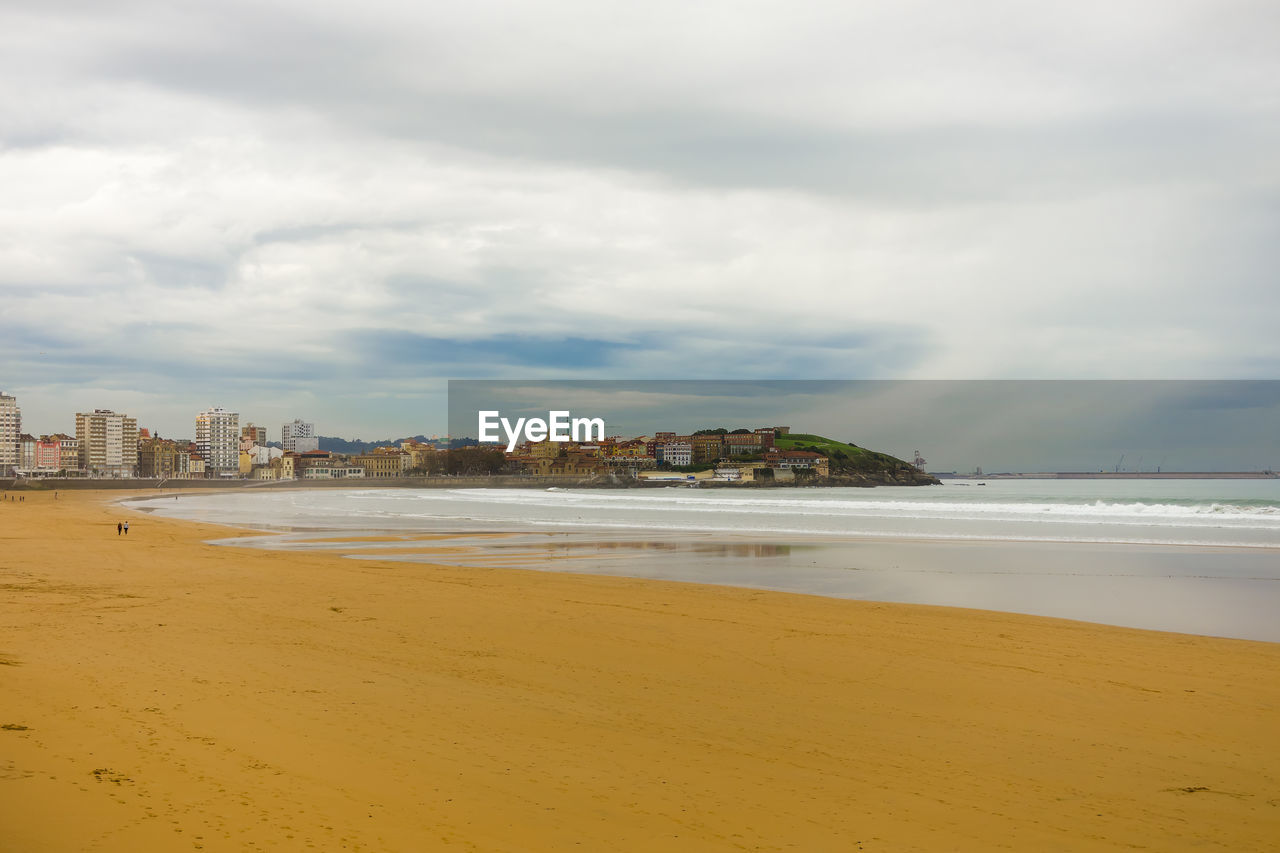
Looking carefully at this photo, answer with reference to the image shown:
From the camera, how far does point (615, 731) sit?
5.80 m

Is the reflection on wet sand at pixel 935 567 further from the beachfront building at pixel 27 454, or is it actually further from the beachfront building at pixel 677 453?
the beachfront building at pixel 27 454

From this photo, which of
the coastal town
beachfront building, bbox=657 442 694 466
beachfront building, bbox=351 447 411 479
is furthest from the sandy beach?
beachfront building, bbox=351 447 411 479

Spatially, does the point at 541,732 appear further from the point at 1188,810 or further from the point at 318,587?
the point at 318,587

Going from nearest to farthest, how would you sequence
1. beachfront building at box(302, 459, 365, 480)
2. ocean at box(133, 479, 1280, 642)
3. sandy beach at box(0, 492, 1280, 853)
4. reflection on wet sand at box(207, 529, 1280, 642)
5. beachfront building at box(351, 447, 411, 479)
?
sandy beach at box(0, 492, 1280, 853)
reflection on wet sand at box(207, 529, 1280, 642)
ocean at box(133, 479, 1280, 642)
beachfront building at box(302, 459, 365, 480)
beachfront building at box(351, 447, 411, 479)

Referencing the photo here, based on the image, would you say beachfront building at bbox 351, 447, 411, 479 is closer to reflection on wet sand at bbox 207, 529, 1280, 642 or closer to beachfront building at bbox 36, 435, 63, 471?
beachfront building at bbox 36, 435, 63, 471

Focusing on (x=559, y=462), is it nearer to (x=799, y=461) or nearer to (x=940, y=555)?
(x=799, y=461)

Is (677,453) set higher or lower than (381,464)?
higher

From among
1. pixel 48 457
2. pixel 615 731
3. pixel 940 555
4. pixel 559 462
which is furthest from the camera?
pixel 48 457

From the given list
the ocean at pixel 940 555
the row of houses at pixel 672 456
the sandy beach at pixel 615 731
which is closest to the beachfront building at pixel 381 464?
the row of houses at pixel 672 456

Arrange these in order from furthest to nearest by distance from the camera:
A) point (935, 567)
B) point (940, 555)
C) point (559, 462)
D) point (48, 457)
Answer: point (48, 457)
point (559, 462)
point (940, 555)
point (935, 567)

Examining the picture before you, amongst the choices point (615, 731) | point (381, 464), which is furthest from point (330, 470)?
point (615, 731)

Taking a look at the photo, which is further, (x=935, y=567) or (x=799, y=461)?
(x=799, y=461)

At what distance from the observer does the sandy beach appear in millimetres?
4137

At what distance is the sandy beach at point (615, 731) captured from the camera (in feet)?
13.6
